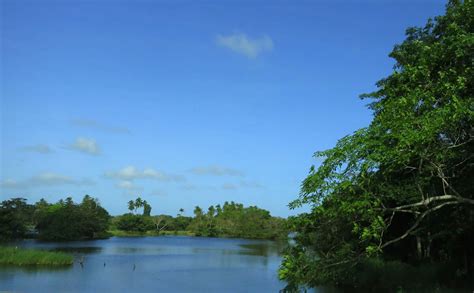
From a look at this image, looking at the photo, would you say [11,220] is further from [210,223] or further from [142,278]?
[210,223]

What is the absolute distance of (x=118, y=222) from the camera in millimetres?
122250

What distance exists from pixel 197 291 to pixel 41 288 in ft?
29.6

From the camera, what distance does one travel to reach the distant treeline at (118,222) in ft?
259

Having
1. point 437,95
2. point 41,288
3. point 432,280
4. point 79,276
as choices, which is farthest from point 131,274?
point 437,95

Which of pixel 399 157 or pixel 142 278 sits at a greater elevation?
pixel 399 157

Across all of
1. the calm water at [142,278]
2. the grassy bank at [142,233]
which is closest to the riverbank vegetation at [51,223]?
the grassy bank at [142,233]

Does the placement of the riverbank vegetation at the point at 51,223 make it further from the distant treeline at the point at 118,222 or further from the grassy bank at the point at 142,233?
the grassy bank at the point at 142,233

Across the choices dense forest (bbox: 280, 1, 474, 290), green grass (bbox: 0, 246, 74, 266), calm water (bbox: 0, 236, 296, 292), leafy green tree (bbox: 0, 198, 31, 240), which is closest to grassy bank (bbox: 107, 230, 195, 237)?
leafy green tree (bbox: 0, 198, 31, 240)

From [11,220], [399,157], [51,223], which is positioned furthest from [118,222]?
[399,157]

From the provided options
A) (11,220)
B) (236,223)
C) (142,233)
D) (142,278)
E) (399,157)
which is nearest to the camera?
(399,157)

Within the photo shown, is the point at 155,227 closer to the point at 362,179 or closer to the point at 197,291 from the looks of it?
the point at 197,291

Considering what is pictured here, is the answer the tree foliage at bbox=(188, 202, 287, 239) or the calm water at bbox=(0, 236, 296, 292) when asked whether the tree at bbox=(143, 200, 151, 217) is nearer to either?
the tree foliage at bbox=(188, 202, 287, 239)

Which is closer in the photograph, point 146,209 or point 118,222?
point 118,222

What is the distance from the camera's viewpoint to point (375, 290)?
72.7 feet
